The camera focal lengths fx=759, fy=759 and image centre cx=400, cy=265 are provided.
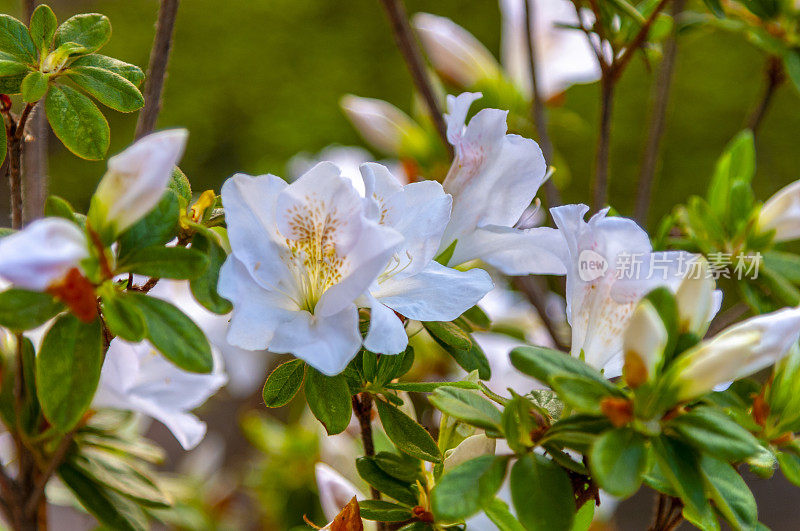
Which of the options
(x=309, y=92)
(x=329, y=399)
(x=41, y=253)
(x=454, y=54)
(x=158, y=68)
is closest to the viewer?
(x=41, y=253)

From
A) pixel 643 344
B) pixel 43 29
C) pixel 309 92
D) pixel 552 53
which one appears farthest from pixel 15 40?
pixel 309 92

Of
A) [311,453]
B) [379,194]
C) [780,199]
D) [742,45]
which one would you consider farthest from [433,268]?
[742,45]

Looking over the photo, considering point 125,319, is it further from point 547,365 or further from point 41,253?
point 547,365

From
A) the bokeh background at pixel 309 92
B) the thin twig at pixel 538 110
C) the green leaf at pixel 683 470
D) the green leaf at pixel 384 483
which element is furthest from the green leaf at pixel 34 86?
the bokeh background at pixel 309 92

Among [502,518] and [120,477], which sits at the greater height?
[502,518]

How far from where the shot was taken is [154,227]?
45 centimetres

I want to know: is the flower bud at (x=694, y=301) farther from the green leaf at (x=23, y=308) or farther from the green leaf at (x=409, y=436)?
the green leaf at (x=23, y=308)

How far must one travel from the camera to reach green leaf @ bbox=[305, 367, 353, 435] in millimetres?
485

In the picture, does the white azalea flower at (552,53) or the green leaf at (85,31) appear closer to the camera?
the green leaf at (85,31)

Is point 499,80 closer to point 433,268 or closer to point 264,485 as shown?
point 433,268

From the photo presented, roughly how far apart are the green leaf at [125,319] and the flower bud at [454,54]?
71 centimetres

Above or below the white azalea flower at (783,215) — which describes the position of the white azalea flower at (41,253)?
above

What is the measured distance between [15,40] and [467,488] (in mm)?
424

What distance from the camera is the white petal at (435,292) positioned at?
0.49 metres
